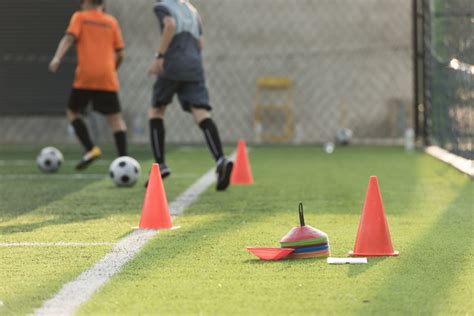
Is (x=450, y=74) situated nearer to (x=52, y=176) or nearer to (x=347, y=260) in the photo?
(x=52, y=176)

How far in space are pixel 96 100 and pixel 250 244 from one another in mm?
6114

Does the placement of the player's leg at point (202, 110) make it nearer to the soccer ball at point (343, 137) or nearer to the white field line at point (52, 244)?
the white field line at point (52, 244)

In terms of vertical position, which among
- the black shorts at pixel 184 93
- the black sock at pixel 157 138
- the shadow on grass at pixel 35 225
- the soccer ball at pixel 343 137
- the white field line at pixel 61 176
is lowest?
the soccer ball at pixel 343 137

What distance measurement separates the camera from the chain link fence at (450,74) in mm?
11656

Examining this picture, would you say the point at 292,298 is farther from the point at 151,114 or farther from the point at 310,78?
the point at 310,78

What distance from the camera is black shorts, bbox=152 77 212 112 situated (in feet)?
33.6

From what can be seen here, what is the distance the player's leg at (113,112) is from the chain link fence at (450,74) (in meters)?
3.47

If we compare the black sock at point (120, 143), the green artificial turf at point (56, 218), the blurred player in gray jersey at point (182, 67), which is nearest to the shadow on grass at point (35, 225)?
the green artificial turf at point (56, 218)

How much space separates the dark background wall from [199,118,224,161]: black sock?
836 centimetres

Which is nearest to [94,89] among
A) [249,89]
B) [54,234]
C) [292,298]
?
[54,234]

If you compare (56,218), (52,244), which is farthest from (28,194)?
(52,244)

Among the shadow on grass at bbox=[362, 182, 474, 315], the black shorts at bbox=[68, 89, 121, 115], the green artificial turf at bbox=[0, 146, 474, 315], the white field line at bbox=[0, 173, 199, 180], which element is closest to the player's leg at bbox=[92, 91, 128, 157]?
the black shorts at bbox=[68, 89, 121, 115]

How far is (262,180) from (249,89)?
7354 mm

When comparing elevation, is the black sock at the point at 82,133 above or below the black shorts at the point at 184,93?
below
